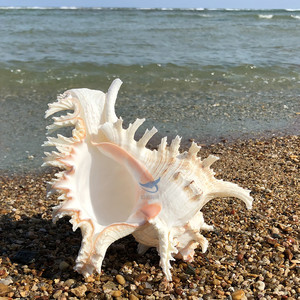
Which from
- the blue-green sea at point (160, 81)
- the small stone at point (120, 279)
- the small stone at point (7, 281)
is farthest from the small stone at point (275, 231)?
the blue-green sea at point (160, 81)

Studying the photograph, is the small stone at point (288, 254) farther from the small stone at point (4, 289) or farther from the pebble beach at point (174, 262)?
the small stone at point (4, 289)

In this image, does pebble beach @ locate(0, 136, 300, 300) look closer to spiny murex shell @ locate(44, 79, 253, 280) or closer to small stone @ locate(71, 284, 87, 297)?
small stone @ locate(71, 284, 87, 297)

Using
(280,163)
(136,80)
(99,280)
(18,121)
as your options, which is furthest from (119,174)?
(136,80)

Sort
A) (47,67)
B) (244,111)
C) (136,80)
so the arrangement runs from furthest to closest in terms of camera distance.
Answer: (47,67) → (136,80) → (244,111)

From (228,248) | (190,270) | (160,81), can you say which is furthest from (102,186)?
(160,81)

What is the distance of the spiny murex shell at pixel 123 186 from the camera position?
1.99 m

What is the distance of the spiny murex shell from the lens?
1992 mm

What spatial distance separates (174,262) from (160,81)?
601cm

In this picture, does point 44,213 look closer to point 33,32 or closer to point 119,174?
point 119,174

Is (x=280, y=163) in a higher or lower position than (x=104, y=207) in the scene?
lower

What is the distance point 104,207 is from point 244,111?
4.29 m

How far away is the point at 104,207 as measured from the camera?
227cm

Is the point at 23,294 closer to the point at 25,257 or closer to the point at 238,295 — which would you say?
the point at 25,257

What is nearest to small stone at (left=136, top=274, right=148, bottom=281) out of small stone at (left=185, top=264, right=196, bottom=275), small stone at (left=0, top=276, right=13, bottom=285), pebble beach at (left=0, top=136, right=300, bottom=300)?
pebble beach at (left=0, top=136, right=300, bottom=300)
